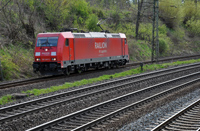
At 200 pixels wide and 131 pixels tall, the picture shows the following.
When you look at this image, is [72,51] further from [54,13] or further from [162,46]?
[162,46]

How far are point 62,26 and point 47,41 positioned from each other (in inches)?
490

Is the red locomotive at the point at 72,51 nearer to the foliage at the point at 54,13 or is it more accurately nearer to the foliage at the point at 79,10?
the foliage at the point at 54,13

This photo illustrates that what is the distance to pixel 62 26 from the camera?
30.1 m

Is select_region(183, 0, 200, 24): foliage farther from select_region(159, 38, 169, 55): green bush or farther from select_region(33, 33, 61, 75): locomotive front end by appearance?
select_region(33, 33, 61, 75): locomotive front end

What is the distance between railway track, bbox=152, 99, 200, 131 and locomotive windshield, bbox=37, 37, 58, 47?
10.6 meters

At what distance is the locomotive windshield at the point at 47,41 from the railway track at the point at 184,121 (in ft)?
34.8

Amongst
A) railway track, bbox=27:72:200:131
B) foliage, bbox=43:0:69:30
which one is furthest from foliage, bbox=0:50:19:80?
foliage, bbox=43:0:69:30

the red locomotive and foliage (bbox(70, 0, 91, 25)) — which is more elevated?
foliage (bbox(70, 0, 91, 25))

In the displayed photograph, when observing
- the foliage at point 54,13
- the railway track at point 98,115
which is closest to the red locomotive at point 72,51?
the railway track at point 98,115

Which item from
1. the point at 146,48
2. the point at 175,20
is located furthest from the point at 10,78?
the point at 175,20

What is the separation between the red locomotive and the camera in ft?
58.1

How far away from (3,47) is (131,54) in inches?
683

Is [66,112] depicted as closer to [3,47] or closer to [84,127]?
[84,127]

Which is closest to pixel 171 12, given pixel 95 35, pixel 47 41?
pixel 95 35
